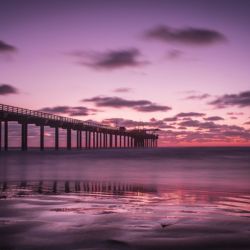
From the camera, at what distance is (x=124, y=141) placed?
18888cm

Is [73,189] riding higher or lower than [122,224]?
lower

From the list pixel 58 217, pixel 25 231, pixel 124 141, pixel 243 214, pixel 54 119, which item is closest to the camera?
pixel 25 231

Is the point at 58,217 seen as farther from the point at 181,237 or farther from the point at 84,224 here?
the point at 181,237

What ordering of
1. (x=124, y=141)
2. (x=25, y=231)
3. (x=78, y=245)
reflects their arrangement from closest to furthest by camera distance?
(x=78, y=245) → (x=25, y=231) → (x=124, y=141)

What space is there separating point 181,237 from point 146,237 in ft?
1.56

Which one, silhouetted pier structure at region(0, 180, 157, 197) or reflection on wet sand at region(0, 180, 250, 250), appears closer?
reflection on wet sand at region(0, 180, 250, 250)

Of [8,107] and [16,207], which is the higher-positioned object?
[8,107]

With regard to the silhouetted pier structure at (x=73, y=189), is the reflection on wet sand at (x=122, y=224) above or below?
above

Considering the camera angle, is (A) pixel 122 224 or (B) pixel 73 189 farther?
(B) pixel 73 189

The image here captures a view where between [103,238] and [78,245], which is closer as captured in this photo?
[78,245]

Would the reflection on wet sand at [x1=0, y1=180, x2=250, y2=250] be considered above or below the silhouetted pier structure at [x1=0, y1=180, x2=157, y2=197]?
above

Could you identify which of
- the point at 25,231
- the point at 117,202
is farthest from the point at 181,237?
the point at 117,202

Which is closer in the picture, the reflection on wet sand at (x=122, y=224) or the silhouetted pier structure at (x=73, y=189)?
the reflection on wet sand at (x=122, y=224)

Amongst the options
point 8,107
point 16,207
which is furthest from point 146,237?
point 8,107
